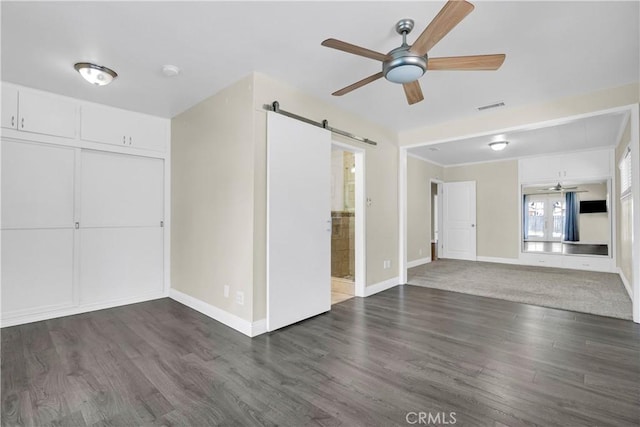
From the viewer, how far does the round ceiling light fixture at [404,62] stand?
2.04m

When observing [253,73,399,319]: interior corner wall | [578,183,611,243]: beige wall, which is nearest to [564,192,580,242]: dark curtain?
[578,183,611,243]: beige wall

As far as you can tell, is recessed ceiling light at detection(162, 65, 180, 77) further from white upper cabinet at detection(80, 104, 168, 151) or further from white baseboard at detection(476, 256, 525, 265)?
white baseboard at detection(476, 256, 525, 265)

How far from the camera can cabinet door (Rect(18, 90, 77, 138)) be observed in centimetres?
311

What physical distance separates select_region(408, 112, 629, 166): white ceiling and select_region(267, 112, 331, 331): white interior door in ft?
7.99

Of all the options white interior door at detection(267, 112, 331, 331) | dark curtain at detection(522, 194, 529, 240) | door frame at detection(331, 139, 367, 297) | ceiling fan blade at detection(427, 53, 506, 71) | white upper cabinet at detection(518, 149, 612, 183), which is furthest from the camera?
dark curtain at detection(522, 194, 529, 240)

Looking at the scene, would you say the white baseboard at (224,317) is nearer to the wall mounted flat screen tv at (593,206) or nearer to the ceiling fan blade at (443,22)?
the ceiling fan blade at (443,22)

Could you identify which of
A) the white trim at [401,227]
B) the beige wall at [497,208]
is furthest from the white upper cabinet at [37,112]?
the beige wall at [497,208]

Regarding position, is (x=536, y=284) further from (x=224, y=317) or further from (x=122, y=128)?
(x=122, y=128)

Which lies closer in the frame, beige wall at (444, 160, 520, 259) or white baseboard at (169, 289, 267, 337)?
white baseboard at (169, 289, 267, 337)

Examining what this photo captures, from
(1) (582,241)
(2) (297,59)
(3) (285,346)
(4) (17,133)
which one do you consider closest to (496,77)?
(2) (297,59)

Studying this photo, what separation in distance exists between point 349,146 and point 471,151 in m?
3.72

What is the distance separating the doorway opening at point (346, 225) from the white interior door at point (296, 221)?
65 centimetres

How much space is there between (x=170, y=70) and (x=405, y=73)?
2.14 metres

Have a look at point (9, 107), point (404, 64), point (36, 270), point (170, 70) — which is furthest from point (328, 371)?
point (9, 107)
